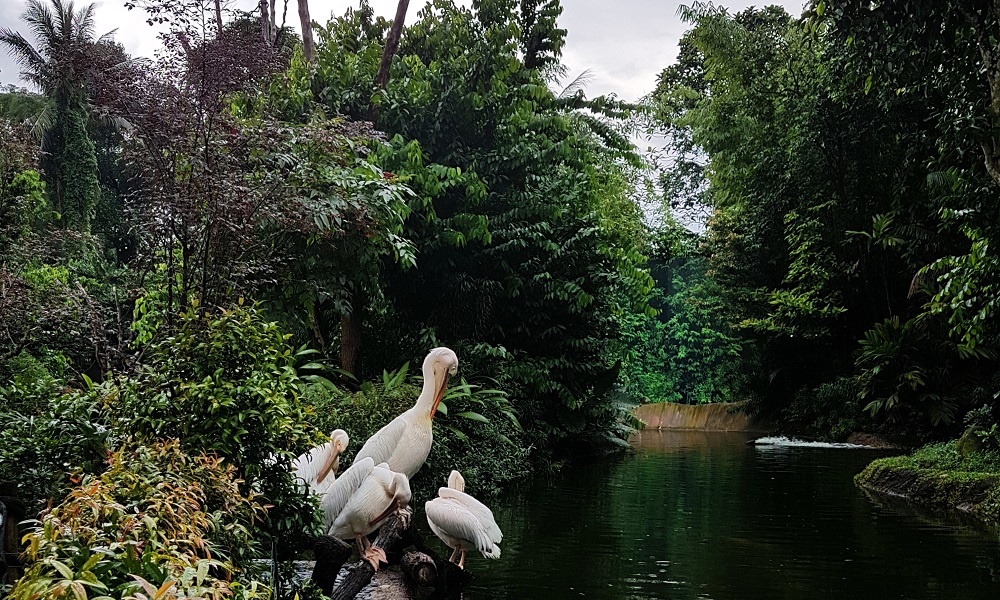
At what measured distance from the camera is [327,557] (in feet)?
17.3

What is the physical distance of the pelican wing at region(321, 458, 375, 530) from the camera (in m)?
6.00

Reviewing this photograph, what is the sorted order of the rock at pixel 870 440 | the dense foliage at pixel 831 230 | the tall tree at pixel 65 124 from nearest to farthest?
the dense foliage at pixel 831 230, the rock at pixel 870 440, the tall tree at pixel 65 124

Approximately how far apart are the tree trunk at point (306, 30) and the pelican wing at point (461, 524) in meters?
9.41

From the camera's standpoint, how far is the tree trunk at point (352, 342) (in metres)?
12.7

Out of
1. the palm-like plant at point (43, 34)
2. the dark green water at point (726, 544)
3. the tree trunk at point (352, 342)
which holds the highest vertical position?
the palm-like plant at point (43, 34)

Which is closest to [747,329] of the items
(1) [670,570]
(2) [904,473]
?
(2) [904,473]

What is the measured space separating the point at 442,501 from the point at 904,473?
7.61 metres

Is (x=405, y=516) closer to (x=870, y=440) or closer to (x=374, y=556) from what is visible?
(x=374, y=556)

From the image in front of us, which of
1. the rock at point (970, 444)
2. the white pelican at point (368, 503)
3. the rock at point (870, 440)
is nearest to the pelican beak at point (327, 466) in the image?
the white pelican at point (368, 503)

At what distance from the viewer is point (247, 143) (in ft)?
23.4

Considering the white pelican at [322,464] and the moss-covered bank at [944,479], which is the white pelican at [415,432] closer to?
the white pelican at [322,464]

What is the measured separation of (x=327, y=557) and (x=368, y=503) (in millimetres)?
Result: 442

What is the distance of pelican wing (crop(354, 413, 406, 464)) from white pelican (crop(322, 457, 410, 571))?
81cm

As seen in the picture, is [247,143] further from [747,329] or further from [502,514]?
[747,329]
